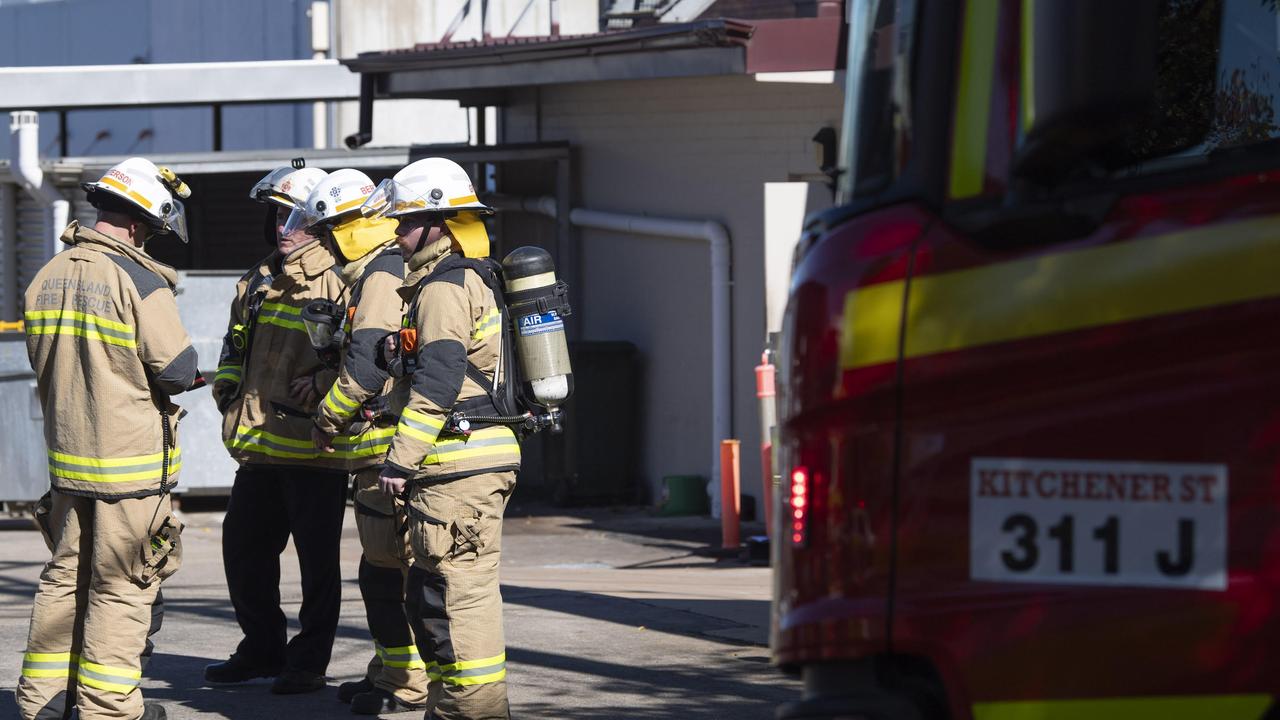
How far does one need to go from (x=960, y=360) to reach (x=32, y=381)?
1052 centimetres

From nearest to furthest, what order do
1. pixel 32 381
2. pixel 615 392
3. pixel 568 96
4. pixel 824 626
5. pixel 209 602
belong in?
1. pixel 824 626
2. pixel 209 602
3. pixel 32 381
4. pixel 615 392
5. pixel 568 96

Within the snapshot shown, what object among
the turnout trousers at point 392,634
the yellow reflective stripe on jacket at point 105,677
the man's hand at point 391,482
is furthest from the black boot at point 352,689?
the man's hand at point 391,482

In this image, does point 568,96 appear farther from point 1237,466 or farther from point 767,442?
point 1237,466

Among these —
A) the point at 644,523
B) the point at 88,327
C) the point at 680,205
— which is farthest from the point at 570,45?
the point at 88,327

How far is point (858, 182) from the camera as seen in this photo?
10.8ft

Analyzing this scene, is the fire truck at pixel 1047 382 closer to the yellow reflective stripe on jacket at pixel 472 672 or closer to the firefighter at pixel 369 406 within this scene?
the yellow reflective stripe on jacket at pixel 472 672

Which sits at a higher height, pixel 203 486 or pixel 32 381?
pixel 32 381

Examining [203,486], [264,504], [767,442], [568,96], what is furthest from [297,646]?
[568,96]

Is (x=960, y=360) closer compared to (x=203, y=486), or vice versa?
(x=960, y=360)

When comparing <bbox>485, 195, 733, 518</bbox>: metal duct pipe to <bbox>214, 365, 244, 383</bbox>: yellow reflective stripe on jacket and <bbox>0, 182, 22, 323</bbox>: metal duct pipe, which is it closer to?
<bbox>214, 365, 244, 383</bbox>: yellow reflective stripe on jacket

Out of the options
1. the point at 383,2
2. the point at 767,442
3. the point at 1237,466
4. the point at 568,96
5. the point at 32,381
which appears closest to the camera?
the point at 1237,466

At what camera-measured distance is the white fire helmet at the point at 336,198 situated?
625cm

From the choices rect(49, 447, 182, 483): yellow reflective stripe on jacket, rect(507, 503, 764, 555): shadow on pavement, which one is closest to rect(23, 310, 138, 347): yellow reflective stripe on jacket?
rect(49, 447, 182, 483): yellow reflective stripe on jacket

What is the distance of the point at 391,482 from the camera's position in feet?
17.2
